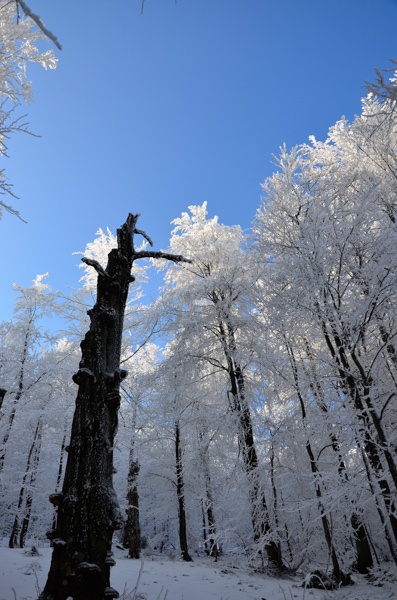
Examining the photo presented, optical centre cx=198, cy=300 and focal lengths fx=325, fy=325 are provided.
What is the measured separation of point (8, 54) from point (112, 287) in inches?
256

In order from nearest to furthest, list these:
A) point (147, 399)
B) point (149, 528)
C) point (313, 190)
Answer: point (313, 190)
point (147, 399)
point (149, 528)

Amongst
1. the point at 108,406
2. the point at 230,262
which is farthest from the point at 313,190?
Result: the point at 108,406

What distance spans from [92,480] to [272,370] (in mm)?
5652

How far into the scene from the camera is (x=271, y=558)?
719 cm

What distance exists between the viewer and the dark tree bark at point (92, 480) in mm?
2465

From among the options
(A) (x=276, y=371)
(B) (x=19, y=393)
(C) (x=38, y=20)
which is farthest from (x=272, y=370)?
(B) (x=19, y=393)

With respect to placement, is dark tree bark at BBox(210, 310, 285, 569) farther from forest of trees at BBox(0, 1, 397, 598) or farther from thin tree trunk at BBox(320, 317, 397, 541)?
thin tree trunk at BBox(320, 317, 397, 541)

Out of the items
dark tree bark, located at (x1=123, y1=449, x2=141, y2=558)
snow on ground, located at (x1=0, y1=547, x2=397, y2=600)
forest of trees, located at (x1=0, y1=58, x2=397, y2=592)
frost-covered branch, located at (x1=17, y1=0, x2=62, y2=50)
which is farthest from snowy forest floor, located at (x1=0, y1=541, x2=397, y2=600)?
frost-covered branch, located at (x1=17, y1=0, x2=62, y2=50)

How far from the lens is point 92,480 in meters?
2.79

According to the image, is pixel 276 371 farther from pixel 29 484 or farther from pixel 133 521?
pixel 29 484

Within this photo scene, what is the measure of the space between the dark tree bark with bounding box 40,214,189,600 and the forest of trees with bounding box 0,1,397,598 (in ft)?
0.14

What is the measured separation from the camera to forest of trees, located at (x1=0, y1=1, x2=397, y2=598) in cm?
454

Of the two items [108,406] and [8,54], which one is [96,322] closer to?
[108,406]

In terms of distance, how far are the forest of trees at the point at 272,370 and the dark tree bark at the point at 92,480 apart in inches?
1.7
